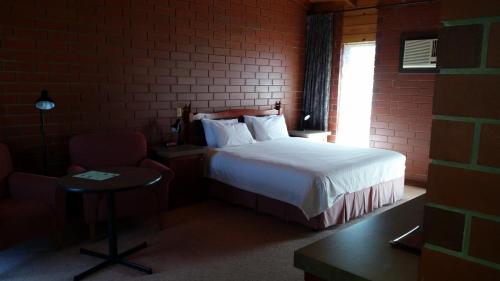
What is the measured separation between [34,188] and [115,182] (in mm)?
838

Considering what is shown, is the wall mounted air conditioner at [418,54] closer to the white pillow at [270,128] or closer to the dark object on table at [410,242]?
the white pillow at [270,128]

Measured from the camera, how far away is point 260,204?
159 inches

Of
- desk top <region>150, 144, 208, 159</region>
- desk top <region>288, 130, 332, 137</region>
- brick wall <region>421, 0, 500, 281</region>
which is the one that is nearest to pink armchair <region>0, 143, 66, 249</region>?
desk top <region>150, 144, 208, 159</region>

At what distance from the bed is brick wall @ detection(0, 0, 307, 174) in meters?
0.64

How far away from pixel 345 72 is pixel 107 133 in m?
3.73

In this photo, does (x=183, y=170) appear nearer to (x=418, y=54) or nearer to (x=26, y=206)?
(x=26, y=206)

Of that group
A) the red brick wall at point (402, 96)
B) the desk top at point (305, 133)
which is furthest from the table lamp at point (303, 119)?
the red brick wall at point (402, 96)

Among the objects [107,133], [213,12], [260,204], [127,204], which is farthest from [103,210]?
[213,12]

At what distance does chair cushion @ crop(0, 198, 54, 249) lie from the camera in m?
2.74

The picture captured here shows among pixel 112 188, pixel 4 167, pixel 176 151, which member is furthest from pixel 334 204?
pixel 4 167

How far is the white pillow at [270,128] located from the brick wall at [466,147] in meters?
4.68

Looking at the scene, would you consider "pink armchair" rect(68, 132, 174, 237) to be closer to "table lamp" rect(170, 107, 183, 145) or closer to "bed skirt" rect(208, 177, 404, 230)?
"table lamp" rect(170, 107, 183, 145)

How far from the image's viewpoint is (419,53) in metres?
5.10

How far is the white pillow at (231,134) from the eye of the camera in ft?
15.6
